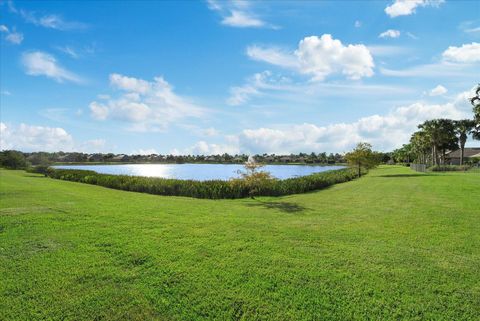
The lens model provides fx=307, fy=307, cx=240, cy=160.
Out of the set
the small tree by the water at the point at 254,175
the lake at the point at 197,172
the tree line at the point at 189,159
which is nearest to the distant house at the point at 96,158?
the tree line at the point at 189,159

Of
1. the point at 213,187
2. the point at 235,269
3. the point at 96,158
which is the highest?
the point at 96,158

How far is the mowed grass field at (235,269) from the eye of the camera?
15.8ft

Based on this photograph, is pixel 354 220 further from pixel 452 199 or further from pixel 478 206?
pixel 452 199

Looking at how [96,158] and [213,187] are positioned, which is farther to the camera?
[96,158]

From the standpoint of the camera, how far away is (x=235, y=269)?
5992 mm

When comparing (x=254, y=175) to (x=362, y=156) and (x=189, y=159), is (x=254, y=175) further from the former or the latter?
(x=189, y=159)

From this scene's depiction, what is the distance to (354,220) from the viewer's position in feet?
34.7

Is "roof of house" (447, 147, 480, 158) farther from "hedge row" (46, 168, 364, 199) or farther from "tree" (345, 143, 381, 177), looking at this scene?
"hedge row" (46, 168, 364, 199)

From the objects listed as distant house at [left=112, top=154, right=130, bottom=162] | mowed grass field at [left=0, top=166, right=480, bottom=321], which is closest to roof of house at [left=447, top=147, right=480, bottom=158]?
mowed grass field at [left=0, top=166, right=480, bottom=321]

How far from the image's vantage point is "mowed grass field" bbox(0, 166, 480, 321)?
15.8ft

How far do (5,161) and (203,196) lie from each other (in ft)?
199

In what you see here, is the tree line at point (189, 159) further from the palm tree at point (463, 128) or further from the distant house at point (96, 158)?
the palm tree at point (463, 128)

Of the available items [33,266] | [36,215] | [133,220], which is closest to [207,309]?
[33,266]

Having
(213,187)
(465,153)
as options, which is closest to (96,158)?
(213,187)
